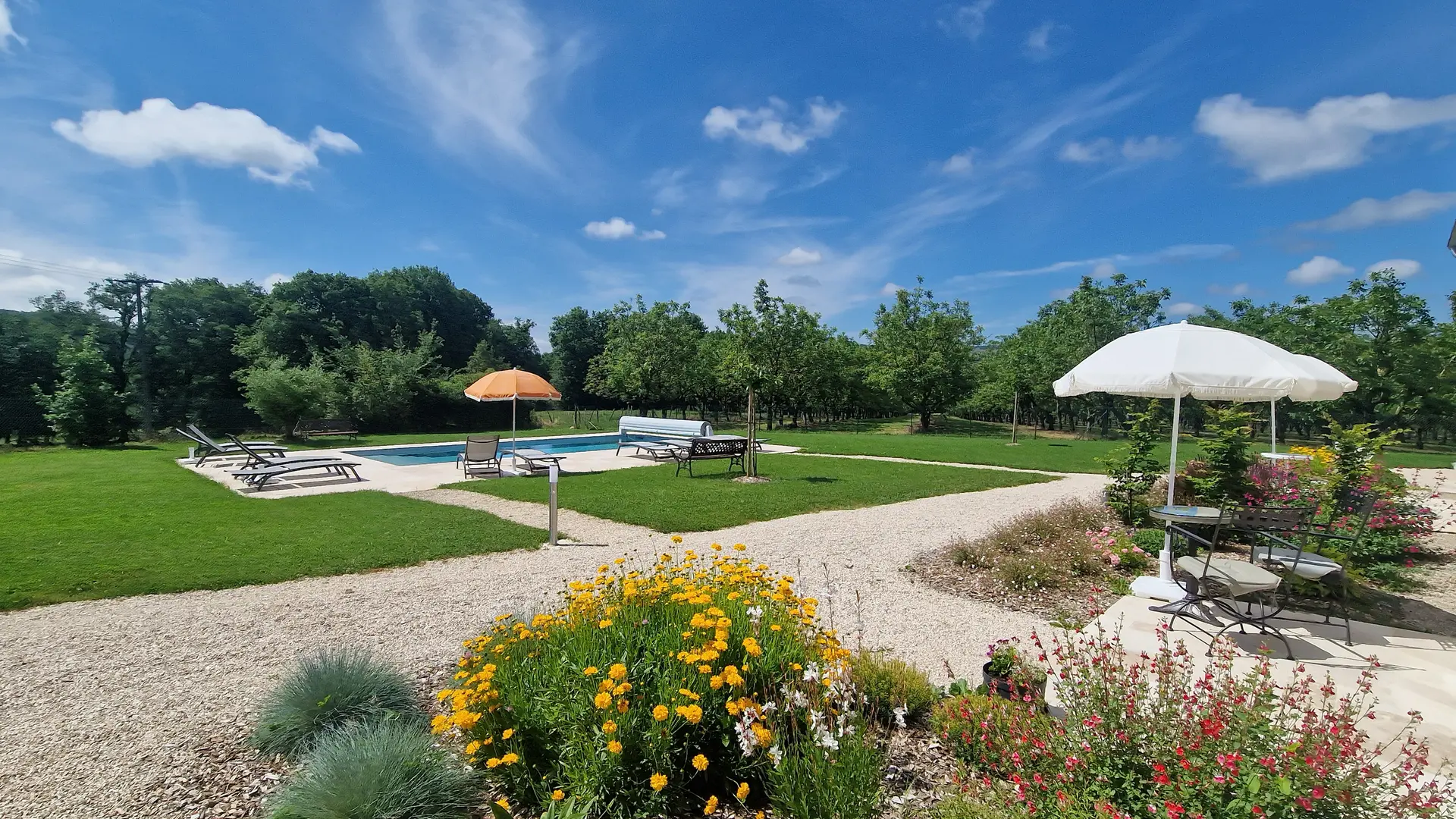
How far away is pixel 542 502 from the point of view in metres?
9.92

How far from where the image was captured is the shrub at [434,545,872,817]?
2221mm

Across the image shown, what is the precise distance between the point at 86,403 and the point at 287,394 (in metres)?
5.39

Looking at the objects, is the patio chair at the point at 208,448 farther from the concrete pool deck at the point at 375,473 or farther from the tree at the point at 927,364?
the tree at the point at 927,364

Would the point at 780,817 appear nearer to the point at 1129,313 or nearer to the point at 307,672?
the point at 307,672

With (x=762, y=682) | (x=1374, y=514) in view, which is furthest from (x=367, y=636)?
(x=1374, y=514)

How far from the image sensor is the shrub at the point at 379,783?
7.04ft

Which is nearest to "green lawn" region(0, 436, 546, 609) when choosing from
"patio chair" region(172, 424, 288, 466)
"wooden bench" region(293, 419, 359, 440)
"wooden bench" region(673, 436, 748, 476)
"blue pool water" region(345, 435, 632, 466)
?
"patio chair" region(172, 424, 288, 466)

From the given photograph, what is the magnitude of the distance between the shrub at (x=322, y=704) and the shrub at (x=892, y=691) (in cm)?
224

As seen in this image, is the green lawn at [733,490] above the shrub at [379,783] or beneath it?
beneath

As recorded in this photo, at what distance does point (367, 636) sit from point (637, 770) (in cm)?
314

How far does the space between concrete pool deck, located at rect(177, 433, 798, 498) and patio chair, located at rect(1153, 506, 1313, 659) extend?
38.0ft

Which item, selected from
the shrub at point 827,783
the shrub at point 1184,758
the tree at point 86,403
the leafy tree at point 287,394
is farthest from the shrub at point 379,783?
the tree at point 86,403

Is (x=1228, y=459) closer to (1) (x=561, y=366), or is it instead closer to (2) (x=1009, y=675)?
(2) (x=1009, y=675)

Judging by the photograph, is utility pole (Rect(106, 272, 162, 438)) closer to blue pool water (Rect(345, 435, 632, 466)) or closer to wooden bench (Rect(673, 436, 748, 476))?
blue pool water (Rect(345, 435, 632, 466))
